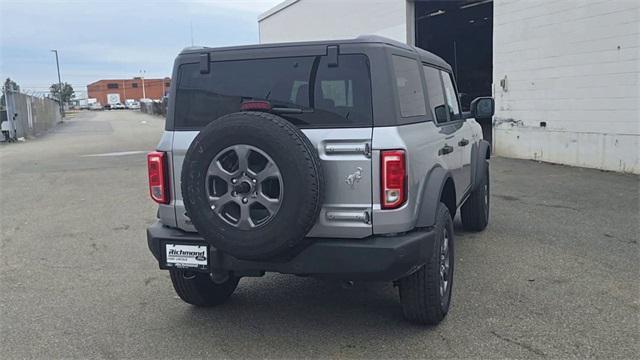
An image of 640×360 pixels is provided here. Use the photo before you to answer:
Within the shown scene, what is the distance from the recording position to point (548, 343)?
3623 millimetres

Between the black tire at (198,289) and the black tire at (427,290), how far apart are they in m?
1.29

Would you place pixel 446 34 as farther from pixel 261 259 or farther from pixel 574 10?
pixel 261 259

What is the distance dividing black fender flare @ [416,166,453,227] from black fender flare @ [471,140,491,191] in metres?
1.96

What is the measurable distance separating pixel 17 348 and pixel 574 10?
11.3 meters

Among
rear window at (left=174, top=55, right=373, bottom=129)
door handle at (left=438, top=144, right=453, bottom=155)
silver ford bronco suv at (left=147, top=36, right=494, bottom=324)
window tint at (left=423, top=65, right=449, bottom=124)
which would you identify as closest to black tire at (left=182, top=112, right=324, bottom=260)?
silver ford bronco suv at (left=147, top=36, right=494, bottom=324)

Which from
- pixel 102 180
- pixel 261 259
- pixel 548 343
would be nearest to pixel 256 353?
pixel 261 259

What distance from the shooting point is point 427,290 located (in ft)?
12.1

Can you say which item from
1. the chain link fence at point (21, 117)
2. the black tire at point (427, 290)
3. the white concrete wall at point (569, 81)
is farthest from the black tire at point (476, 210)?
the chain link fence at point (21, 117)

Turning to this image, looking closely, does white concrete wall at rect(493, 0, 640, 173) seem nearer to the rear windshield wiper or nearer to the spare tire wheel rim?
the rear windshield wiper

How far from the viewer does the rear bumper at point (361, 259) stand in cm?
333

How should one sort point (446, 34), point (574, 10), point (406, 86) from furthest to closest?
point (446, 34) < point (574, 10) < point (406, 86)

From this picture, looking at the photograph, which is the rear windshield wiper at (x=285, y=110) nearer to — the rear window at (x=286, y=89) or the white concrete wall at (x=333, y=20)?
the rear window at (x=286, y=89)

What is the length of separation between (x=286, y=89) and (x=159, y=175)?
1024mm

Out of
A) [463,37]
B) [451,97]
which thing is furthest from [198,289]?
[463,37]
